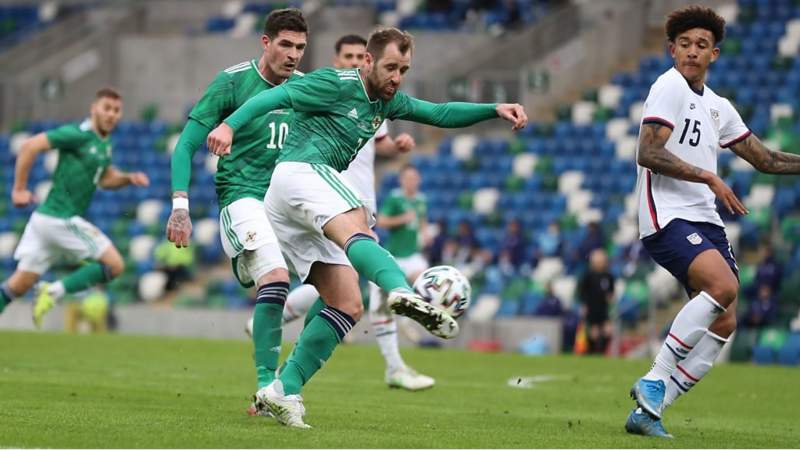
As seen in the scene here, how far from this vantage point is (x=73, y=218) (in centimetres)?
1489

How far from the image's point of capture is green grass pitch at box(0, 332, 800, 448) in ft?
25.5

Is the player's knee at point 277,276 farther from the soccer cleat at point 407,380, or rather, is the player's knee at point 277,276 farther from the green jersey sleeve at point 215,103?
the soccer cleat at point 407,380

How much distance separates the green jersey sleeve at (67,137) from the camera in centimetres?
1434

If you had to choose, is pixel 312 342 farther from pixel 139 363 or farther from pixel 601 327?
pixel 601 327

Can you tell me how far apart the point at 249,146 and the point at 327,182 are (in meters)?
1.30

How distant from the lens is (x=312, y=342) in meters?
8.21

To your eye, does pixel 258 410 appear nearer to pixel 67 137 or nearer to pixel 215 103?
pixel 215 103

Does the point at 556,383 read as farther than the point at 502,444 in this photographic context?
Yes

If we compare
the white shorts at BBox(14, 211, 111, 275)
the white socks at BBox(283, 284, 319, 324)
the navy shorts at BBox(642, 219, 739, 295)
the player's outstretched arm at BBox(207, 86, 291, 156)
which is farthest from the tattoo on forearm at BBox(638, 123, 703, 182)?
the white shorts at BBox(14, 211, 111, 275)

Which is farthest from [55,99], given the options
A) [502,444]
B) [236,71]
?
[502,444]

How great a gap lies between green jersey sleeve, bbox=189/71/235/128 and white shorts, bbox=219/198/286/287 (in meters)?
0.57

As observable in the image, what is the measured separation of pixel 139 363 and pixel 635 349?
8.54m

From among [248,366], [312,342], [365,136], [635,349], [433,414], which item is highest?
[365,136]

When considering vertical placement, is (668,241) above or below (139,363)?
above
